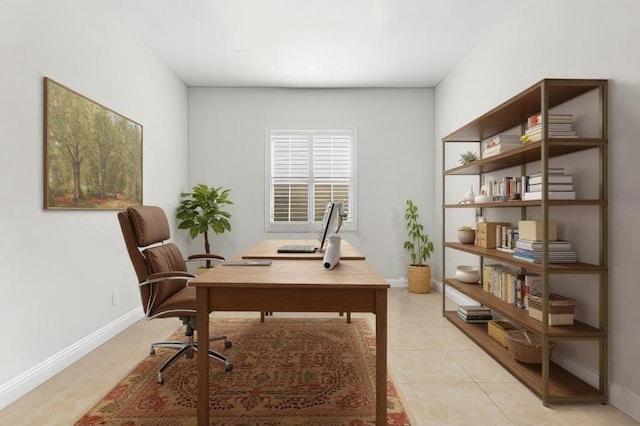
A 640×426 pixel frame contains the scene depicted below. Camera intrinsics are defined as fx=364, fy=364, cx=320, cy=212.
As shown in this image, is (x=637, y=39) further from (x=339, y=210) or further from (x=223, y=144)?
(x=223, y=144)

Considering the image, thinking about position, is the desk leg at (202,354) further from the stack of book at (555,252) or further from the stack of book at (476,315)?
the stack of book at (476,315)

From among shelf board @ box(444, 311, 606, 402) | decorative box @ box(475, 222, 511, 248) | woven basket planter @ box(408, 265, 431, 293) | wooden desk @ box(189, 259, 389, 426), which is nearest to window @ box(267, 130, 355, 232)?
woven basket planter @ box(408, 265, 431, 293)

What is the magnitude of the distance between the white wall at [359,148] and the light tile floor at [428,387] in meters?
2.16

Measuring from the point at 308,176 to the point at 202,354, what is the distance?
393cm

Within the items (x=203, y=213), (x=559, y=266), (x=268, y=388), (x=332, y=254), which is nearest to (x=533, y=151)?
(x=559, y=266)

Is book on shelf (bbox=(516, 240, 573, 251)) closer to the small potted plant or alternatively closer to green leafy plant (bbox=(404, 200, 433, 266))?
the small potted plant

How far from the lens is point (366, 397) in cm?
226

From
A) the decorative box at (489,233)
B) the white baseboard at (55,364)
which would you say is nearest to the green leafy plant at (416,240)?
the decorative box at (489,233)

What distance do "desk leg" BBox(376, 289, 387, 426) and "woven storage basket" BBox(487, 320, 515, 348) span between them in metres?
1.63

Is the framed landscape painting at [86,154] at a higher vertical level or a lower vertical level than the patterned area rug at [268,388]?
higher

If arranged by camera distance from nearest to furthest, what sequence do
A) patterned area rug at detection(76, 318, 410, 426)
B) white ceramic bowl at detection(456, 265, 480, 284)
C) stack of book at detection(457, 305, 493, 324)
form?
patterned area rug at detection(76, 318, 410, 426) < stack of book at detection(457, 305, 493, 324) < white ceramic bowl at detection(456, 265, 480, 284)

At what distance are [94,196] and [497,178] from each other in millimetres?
3802

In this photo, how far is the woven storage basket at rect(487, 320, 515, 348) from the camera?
3.04 m

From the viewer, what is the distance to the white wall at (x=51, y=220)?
226cm
